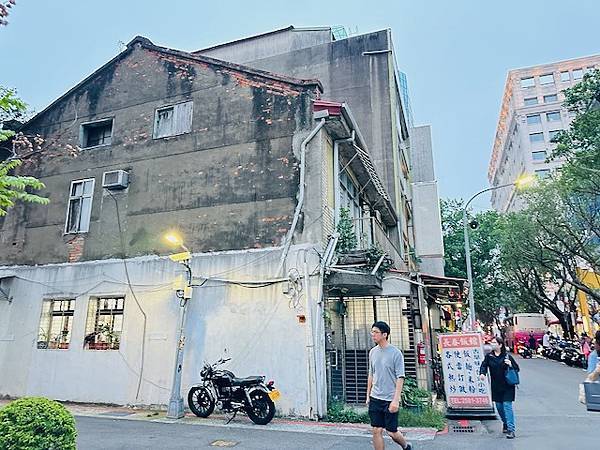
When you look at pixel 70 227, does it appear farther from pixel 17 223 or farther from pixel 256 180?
pixel 256 180

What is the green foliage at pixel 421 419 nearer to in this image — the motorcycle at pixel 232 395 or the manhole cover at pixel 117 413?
the motorcycle at pixel 232 395

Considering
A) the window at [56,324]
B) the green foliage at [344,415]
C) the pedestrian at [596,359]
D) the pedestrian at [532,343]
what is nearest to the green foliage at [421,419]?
the green foliage at [344,415]

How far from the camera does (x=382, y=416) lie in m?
5.25

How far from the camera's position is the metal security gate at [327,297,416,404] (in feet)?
33.3

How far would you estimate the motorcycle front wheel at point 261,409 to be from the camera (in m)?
8.25

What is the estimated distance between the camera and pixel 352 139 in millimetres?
11086

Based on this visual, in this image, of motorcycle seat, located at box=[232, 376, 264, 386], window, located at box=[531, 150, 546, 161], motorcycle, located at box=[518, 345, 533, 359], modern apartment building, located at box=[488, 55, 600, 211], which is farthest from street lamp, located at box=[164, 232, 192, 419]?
window, located at box=[531, 150, 546, 161]

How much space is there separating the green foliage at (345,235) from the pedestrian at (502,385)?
12.3ft

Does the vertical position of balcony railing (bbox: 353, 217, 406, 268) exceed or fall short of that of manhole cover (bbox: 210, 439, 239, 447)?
it exceeds it

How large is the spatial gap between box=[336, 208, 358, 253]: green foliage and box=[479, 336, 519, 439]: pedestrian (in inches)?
148

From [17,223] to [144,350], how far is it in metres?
6.37

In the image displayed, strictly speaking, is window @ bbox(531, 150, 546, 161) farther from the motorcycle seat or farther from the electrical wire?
the motorcycle seat

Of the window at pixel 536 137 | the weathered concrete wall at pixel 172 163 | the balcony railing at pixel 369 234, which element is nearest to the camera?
the weathered concrete wall at pixel 172 163

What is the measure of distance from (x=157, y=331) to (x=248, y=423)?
3.42 metres
